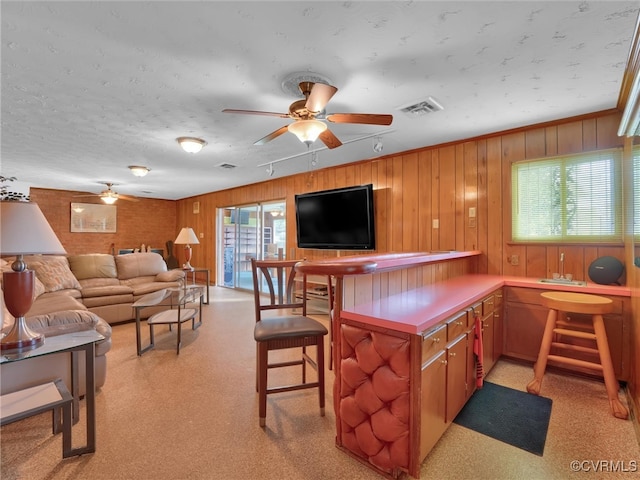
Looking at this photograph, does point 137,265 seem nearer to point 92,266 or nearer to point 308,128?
point 92,266

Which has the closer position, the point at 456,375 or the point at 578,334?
the point at 456,375

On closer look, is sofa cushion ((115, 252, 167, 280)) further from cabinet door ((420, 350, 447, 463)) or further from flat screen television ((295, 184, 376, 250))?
cabinet door ((420, 350, 447, 463))

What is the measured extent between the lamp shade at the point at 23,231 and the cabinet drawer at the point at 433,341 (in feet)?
6.76

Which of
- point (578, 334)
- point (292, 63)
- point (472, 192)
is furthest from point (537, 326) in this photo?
point (292, 63)

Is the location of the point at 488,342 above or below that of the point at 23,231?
below

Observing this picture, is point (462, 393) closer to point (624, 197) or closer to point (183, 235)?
point (624, 197)

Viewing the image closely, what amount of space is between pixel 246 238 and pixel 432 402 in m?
6.05

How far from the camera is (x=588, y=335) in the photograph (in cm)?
227

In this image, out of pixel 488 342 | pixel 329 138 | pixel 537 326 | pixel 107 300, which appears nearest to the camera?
pixel 488 342

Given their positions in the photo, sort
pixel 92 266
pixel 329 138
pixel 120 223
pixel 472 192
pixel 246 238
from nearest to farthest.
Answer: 1. pixel 329 138
2. pixel 472 192
3. pixel 92 266
4. pixel 246 238
5. pixel 120 223

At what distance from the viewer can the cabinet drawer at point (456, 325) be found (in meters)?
1.76

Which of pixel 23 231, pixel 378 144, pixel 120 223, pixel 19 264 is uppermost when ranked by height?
pixel 378 144

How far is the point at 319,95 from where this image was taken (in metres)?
1.93

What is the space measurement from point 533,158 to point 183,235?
5.30 m
